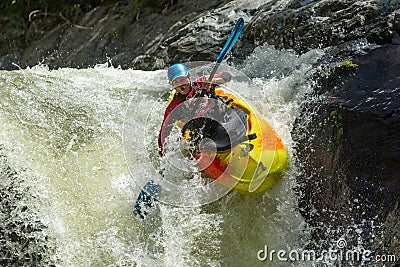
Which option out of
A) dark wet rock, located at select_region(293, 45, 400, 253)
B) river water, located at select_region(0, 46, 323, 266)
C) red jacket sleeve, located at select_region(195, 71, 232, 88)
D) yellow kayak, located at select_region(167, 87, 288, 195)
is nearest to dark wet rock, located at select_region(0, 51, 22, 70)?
river water, located at select_region(0, 46, 323, 266)

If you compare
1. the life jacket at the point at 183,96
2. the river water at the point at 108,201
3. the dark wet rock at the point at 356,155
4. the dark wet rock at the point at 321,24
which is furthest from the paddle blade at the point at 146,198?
the dark wet rock at the point at 321,24

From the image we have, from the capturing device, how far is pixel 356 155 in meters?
3.18

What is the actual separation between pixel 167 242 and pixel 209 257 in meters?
0.28

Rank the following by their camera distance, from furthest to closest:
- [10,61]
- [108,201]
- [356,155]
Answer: [10,61] < [108,201] < [356,155]

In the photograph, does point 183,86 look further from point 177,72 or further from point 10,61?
point 10,61

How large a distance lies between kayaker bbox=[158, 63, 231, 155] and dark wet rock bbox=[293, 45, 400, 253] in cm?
65

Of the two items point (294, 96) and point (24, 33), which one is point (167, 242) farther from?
point (24, 33)

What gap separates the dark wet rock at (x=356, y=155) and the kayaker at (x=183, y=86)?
2.12ft

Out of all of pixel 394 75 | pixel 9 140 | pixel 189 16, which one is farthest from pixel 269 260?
pixel 189 16

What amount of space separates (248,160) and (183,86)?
0.61 metres

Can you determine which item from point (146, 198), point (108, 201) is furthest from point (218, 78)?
point (108, 201)

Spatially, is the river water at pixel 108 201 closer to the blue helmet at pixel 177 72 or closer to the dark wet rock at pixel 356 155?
the dark wet rock at pixel 356 155

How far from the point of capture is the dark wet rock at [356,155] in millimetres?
3064

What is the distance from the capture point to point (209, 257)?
3.29 m
